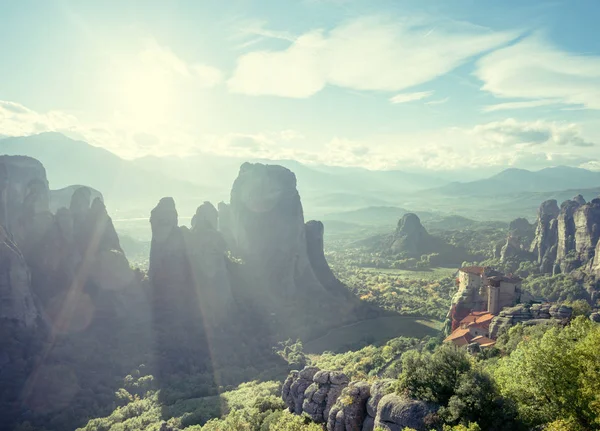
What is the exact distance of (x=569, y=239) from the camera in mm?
127875

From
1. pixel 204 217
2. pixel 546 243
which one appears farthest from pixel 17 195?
pixel 546 243

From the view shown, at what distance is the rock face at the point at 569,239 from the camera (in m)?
119

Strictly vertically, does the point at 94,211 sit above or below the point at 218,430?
above

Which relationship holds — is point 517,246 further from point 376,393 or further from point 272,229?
point 376,393

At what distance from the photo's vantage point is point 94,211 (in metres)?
85.7

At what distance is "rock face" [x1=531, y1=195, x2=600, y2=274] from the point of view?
11881 centimetres

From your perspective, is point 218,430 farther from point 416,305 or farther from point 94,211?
point 416,305

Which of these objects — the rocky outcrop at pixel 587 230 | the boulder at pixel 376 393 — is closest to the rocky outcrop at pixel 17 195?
the boulder at pixel 376 393

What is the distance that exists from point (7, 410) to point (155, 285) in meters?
33.9

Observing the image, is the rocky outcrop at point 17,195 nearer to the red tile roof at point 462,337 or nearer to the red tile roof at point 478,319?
the red tile roof at point 462,337

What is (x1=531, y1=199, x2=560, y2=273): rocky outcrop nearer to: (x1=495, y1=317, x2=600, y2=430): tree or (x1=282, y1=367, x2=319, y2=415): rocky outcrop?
(x1=282, y1=367, x2=319, y2=415): rocky outcrop

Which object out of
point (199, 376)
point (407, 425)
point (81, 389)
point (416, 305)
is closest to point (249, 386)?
point (199, 376)

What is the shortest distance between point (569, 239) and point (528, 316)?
92373 mm

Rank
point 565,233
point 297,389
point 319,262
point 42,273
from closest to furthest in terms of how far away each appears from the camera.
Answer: point 297,389, point 42,273, point 319,262, point 565,233
